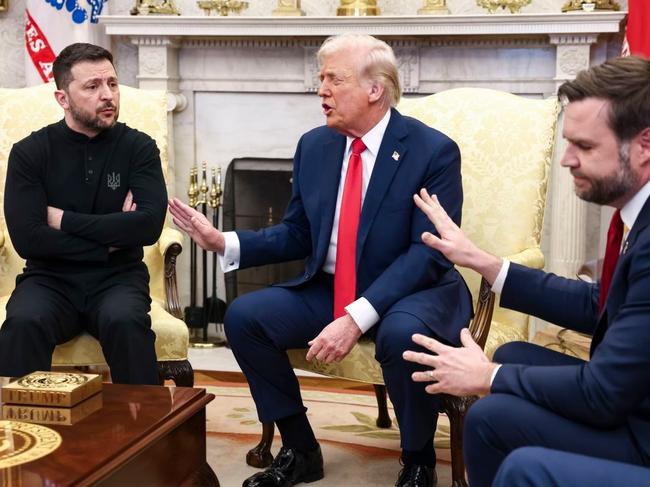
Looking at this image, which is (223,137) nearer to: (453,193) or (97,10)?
(97,10)

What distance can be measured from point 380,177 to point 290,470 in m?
0.90

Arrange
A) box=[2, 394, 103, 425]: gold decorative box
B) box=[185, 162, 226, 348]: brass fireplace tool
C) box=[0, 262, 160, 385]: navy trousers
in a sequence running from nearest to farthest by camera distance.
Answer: box=[2, 394, 103, 425]: gold decorative box
box=[0, 262, 160, 385]: navy trousers
box=[185, 162, 226, 348]: brass fireplace tool

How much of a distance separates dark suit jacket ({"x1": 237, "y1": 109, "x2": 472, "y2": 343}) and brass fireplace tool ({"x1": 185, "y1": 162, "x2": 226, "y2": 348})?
1.78 meters

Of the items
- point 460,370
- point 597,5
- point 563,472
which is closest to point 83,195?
point 460,370

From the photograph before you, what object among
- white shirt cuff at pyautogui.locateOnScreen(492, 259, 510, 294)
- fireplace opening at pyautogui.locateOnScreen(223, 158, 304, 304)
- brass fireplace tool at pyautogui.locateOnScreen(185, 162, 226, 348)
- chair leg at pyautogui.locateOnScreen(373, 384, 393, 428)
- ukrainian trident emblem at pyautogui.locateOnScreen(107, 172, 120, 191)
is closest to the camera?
white shirt cuff at pyautogui.locateOnScreen(492, 259, 510, 294)

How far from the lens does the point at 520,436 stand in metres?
1.95

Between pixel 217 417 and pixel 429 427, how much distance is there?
1124 mm

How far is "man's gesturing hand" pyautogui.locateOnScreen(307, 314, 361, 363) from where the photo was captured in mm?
2748

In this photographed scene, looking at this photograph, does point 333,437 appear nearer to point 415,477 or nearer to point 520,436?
point 415,477

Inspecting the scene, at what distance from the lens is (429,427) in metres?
2.74

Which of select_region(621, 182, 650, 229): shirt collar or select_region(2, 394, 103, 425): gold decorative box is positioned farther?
select_region(2, 394, 103, 425): gold decorative box

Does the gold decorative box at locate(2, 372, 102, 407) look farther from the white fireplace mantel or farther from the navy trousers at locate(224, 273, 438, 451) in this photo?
the white fireplace mantel

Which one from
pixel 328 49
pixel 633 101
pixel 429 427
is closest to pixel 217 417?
pixel 429 427

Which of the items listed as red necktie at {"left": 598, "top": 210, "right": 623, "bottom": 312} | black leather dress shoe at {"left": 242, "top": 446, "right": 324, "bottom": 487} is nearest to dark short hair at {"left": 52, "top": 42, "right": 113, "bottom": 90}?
black leather dress shoe at {"left": 242, "top": 446, "right": 324, "bottom": 487}
